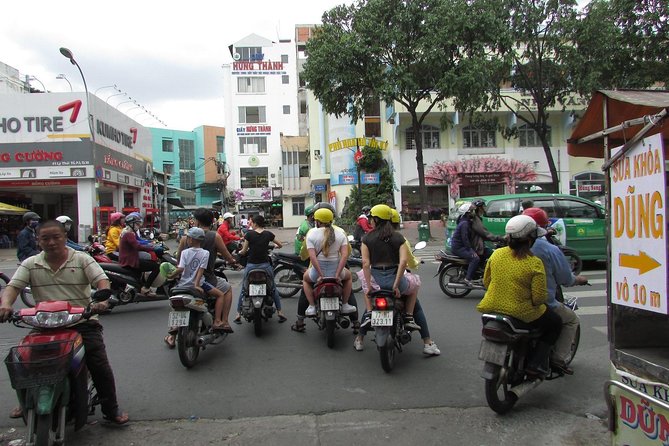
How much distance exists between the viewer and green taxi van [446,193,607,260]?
10.7m

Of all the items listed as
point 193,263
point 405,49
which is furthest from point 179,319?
point 405,49

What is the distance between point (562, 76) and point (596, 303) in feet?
50.1

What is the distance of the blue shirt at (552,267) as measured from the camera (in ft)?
13.2

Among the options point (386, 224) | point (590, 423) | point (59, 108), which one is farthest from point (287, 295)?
point (59, 108)

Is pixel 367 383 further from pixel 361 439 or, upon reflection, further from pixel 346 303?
pixel 346 303

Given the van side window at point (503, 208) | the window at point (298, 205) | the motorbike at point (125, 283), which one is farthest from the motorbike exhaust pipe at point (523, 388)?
the window at point (298, 205)

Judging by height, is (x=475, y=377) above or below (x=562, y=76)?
below

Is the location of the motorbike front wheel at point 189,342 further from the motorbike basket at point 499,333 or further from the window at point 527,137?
the window at point 527,137

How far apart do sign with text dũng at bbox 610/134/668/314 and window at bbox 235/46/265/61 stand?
5208cm

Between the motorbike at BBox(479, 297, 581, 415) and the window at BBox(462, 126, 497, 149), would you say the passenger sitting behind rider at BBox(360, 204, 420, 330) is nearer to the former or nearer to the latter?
the motorbike at BBox(479, 297, 581, 415)

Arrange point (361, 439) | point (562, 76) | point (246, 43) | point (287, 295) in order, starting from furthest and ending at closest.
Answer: point (246, 43), point (562, 76), point (287, 295), point (361, 439)

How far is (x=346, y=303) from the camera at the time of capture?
226 inches

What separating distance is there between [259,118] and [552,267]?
159ft

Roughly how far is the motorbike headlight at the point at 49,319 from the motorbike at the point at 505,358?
2.92 m
